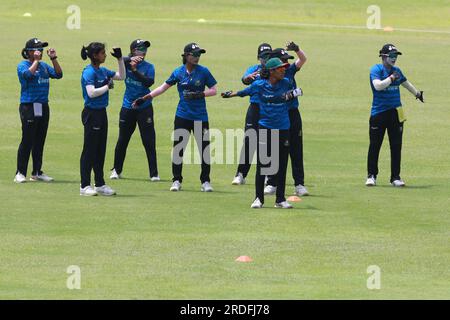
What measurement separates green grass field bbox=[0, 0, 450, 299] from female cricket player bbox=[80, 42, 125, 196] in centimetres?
55

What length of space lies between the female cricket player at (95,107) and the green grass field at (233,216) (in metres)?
0.55

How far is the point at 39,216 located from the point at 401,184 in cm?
716

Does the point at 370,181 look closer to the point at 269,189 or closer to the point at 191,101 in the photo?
the point at 269,189

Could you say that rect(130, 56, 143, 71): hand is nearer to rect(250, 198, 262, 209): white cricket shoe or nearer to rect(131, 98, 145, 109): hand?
rect(131, 98, 145, 109): hand

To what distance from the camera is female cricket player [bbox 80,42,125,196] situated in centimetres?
2027

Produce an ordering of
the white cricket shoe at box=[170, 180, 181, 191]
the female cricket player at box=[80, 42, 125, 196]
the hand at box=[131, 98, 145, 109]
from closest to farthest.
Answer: the female cricket player at box=[80, 42, 125, 196] < the hand at box=[131, 98, 145, 109] < the white cricket shoe at box=[170, 180, 181, 191]

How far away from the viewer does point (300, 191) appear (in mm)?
21625

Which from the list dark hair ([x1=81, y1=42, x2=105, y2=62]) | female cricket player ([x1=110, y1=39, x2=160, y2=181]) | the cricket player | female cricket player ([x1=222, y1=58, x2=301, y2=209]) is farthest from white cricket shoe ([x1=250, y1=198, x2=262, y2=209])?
female cricket player ([x1=110, y1=39, x2=160, y2=181])

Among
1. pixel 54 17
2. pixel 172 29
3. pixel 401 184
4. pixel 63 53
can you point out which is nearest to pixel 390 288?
pixel 401 184

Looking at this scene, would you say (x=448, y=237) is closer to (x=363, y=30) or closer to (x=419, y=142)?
(x=419, y=142)

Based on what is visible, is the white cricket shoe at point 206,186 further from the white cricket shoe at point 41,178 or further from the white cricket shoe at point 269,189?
the white cricket shoe at point 41,178

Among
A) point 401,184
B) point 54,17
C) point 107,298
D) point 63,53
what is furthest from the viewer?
point 54,17

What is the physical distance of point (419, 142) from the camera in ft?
97.3

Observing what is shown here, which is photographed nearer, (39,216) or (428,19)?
(39,216)
